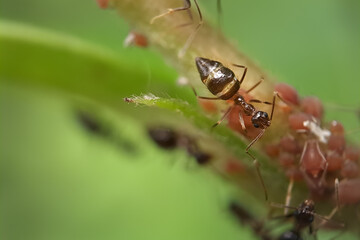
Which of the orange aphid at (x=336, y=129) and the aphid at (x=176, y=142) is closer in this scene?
the orange aphid at (x=336, y=129)

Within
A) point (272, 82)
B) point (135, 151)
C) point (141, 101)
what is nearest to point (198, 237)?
point (135, 151)

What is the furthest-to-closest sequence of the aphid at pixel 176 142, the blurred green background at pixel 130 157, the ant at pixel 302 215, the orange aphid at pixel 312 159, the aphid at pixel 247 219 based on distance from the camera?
the blurred green background at pixel 130 157, the aphid at pixel 247 219, the aphid at pixel 176 142, the ant at pixel 302 215, the orange aphid at pixel 312 159

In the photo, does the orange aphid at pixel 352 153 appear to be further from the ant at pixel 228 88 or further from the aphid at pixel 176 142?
the aphid at pixel 176 142

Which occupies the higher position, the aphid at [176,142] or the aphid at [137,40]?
the aphid at [137,40]

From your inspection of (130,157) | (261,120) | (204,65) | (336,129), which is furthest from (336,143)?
(130,157)

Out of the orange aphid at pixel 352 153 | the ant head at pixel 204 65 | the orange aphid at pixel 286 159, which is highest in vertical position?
the ant head at pixel 204 65

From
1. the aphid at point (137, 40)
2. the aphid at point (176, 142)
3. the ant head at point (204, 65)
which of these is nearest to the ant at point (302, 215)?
the aphid at point (176, 142)

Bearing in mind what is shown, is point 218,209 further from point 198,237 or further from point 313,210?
point 313,210
